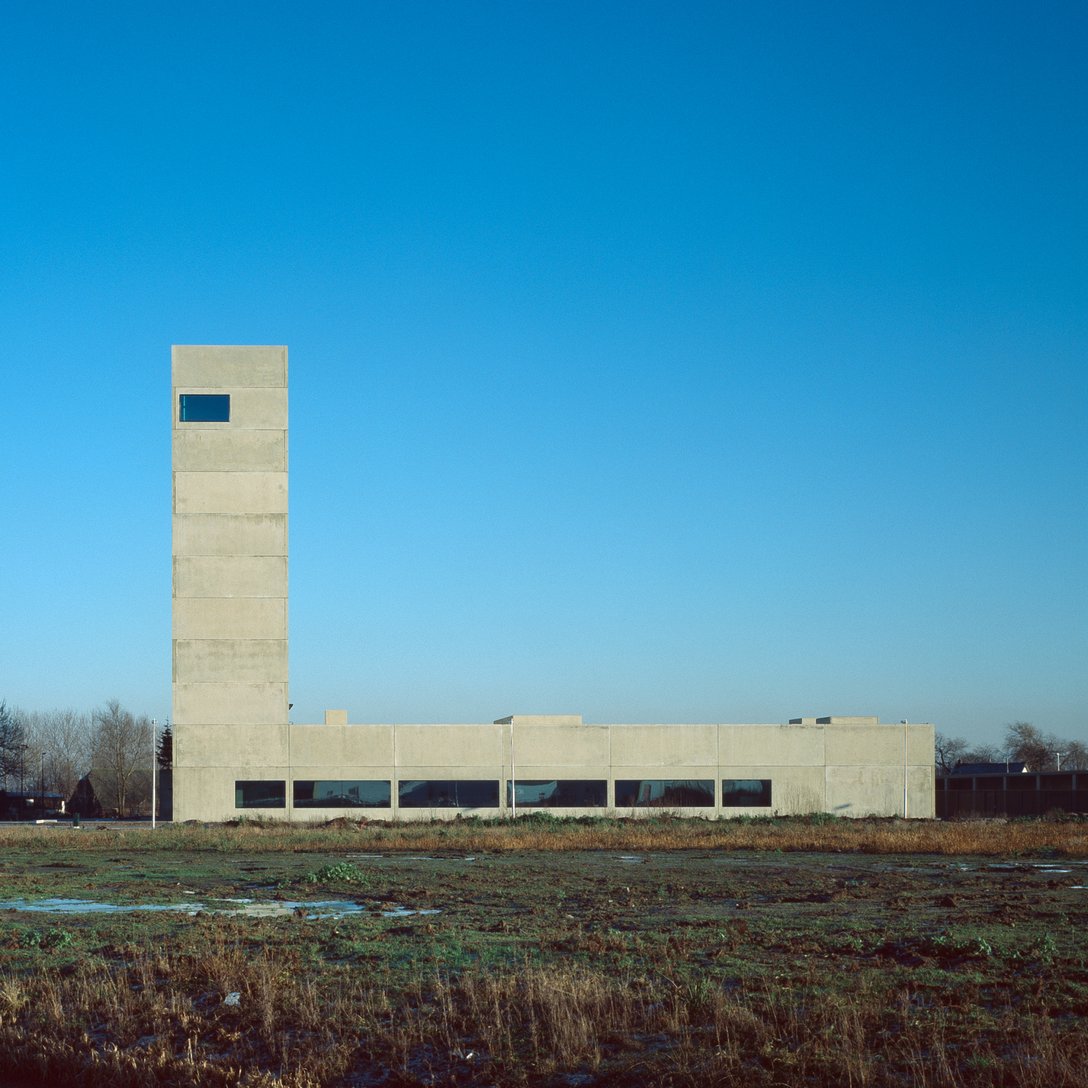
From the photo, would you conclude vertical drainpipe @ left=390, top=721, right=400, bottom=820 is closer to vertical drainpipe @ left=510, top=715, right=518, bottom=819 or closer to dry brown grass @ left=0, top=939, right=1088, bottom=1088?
vertical drainpipe @ left=510, top=715, right=518, bottom=819

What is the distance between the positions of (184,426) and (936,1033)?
197 ft

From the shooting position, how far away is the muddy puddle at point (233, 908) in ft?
80.7

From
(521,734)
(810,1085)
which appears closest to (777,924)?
(810,1085)

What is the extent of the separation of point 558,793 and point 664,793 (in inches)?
216

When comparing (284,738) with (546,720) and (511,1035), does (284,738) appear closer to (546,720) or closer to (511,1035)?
(546,720)

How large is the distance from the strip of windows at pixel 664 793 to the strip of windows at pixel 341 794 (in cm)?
1211

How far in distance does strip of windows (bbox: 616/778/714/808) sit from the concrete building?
73 millimetres

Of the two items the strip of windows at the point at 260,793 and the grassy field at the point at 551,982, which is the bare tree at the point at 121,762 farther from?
the grassy field at the point at 551,982

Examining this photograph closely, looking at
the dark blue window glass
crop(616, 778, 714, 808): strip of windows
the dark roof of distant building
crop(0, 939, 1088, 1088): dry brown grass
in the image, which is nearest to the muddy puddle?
crop(0, 939, 1088, 1088): dry brown grass

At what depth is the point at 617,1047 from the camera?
1341 cm

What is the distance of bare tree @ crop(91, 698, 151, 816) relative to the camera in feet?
368

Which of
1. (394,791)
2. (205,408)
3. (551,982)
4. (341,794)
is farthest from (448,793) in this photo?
(551,982)

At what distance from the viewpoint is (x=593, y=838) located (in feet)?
160

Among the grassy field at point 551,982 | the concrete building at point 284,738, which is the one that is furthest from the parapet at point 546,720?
the grassy field at point 551,982
